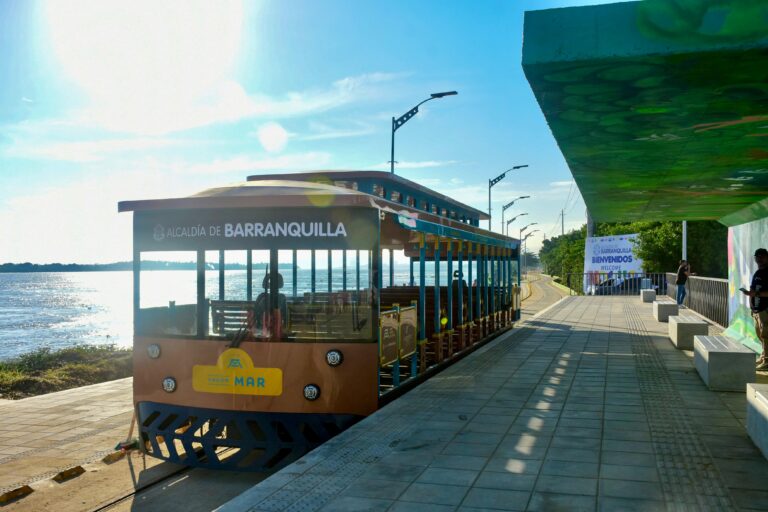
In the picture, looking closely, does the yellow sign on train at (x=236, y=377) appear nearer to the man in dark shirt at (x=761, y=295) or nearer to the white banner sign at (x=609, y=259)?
the man in dark shirt at (x=761, y=295)

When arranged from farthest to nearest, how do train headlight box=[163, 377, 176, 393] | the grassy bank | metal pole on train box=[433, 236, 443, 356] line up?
the grassy bank
metal pole on train box=[433, 236, 443, 356]
train headlight box=[163, 377, 176, 393]

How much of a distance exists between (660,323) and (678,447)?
14318 millimetres

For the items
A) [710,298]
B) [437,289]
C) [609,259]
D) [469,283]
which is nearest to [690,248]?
[609,259]

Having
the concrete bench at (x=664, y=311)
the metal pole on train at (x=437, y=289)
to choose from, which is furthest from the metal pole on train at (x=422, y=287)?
the concrete bench at (x=664, y=311)

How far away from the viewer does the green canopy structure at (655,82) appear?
201 inches

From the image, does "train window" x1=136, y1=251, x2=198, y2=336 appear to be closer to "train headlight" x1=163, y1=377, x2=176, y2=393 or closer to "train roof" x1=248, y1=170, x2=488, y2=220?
"train headlight" x1=163, y1=377, x2=176, y2=393

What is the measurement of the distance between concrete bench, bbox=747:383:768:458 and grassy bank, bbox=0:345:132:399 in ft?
46.1

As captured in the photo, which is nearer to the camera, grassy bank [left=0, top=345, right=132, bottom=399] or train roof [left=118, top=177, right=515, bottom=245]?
train roof [left=118, top=177, right=515, bottom=245]

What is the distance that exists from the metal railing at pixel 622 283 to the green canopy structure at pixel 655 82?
27.8 metres

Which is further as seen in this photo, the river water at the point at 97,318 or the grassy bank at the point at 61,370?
the grassy bank at the point at 61,370

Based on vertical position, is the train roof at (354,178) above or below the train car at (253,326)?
above

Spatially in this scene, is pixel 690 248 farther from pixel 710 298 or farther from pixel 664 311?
pixel 664 311

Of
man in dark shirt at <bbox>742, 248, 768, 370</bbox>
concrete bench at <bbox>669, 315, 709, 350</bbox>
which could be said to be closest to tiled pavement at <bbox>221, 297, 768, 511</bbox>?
man in dark shirt at <bbox>742, 248, 768, 370</bbox>

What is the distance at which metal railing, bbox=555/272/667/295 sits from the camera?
3683 centimetres
